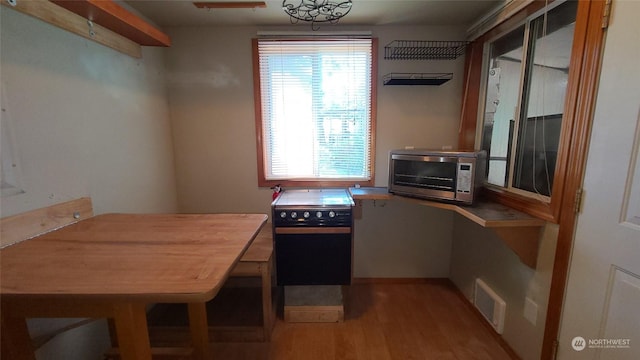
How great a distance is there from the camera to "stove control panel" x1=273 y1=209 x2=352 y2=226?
195 cm

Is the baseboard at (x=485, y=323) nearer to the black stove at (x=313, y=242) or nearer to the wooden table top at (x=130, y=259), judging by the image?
the black stove at (x=313, y=242)

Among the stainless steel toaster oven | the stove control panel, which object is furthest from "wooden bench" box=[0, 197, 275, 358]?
the stainless steel toaster oven

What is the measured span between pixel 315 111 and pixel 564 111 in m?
1.67

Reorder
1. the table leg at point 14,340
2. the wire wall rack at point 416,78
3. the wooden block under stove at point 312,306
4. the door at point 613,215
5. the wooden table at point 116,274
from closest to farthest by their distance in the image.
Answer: the wooden table at point 116,274 < the table leg at point 14,340 < the door at point 613,215 < the wooden block under stove at point 312,306 < the wire wall rack at point 416,78

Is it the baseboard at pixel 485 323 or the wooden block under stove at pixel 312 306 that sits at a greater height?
the wooden block under stove at pixel 312 306

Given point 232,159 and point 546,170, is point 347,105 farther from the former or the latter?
point 546,170

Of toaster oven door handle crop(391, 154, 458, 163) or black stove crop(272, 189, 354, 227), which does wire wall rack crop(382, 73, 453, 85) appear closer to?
toaster oven door handle crop(391, 154, 458, 163)

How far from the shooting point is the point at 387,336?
1.93 meters

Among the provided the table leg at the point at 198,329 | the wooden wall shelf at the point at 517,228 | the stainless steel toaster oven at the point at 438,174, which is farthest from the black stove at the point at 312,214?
the wooden wall shelf at the point at 517,228

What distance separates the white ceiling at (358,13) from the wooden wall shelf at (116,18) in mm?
347

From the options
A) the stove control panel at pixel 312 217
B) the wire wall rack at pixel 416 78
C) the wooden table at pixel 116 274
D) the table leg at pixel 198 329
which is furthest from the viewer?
the wire wall rack at pixel 416 78

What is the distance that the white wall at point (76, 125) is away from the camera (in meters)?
1.16

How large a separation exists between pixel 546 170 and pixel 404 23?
157 centimetres

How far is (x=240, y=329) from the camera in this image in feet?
6.23
